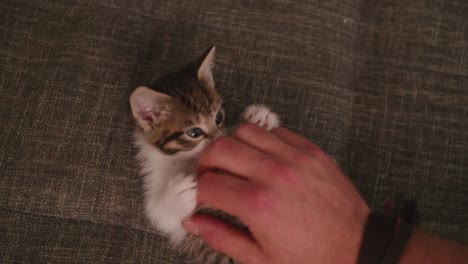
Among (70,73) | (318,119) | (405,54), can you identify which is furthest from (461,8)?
(70,73)

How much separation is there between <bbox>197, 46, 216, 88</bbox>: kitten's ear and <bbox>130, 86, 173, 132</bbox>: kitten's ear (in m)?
0.12

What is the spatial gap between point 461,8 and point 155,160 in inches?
42.4

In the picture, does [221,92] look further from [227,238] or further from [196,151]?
[227,238]

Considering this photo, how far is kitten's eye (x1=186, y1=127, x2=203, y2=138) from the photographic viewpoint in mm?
997

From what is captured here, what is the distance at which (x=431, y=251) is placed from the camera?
74cm

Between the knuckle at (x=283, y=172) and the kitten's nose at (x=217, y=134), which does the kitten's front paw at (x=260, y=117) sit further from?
the knuckle at (x=283, y=172)

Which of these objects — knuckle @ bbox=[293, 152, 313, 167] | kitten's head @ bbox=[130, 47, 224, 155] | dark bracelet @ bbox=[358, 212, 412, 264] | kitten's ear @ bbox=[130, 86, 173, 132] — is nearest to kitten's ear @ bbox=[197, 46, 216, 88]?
kitten's head @ bbox=[130, 47, 224, 155]

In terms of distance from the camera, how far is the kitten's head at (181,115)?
979 mm

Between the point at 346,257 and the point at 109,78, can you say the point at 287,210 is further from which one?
the point at 109,78

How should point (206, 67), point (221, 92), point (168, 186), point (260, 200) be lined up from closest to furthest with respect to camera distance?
1. point (260, 200)
2. point (168, 186)
3. point (206, 67)
4. point (221, 92)

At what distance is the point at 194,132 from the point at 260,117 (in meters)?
0.18

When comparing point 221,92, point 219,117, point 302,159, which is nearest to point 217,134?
point 219,117

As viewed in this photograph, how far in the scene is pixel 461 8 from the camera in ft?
4.04

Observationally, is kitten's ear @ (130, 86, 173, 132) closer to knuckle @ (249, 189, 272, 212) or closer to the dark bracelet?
knuckle @ (249, 189, 272, 212)
